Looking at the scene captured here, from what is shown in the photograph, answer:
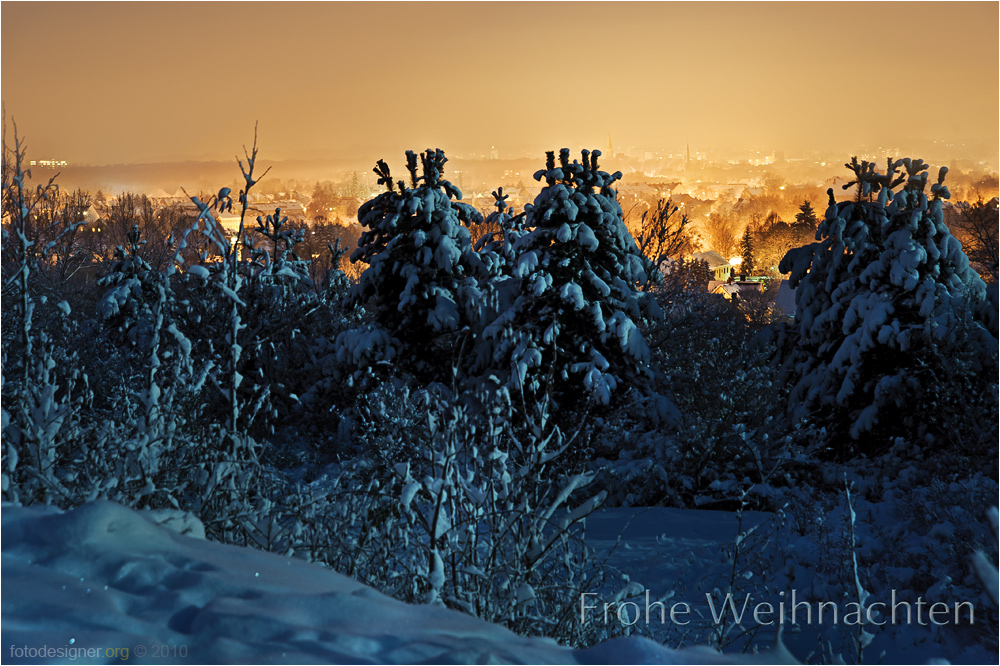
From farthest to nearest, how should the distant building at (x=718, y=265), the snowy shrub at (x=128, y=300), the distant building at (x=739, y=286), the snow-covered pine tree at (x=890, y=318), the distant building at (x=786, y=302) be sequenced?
1. the distant building at (x=718, y=265)
2. the distant building at (x=739, y=286)
3. the distant building at (x=786, y=302)
4. the snowy shrub at (x=128, y=300)
5. the snow-covered pine tree at (x=890, y=318)

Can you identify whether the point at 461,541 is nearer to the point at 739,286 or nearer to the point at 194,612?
the point at 194,612

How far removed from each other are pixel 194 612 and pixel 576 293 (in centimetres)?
1076

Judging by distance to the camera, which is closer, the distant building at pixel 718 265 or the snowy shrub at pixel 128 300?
the snowy shrub at pixel 128 300

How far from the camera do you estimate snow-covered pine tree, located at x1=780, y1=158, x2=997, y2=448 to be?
492 inches

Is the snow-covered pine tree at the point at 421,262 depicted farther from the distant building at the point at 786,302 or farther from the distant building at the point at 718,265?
the distant building at the point at 718,265

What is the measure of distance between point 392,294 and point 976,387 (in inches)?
414

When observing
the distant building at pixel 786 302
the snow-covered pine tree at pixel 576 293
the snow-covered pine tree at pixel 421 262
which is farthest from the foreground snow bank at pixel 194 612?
the distant building at pixel 786 302

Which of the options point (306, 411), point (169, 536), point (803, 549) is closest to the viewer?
point (169, 536)

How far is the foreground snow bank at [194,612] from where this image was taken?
2779mm

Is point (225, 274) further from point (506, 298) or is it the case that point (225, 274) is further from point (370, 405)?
point (506, 298)

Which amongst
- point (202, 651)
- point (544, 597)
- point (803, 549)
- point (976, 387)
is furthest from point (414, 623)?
point (976, 387)

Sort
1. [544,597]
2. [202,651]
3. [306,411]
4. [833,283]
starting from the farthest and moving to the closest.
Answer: [306,411] → [833,283] → [544,597] → [202,651]

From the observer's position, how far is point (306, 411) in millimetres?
17281

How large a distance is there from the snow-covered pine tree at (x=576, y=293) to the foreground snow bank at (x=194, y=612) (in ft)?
31.8
